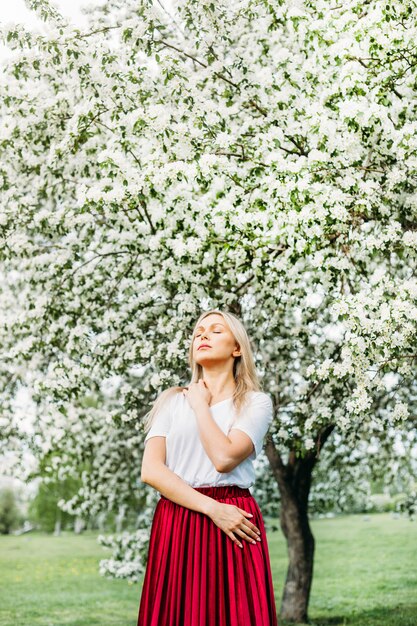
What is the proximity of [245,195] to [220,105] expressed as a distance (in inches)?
40.0

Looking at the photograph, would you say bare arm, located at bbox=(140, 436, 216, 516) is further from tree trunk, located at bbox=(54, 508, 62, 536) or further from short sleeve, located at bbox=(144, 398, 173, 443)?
tree trunk, located at bbox=(54, 508, 62, 536)

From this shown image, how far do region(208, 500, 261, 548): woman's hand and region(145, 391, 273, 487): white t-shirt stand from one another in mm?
149

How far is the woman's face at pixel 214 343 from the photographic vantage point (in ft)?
13.3

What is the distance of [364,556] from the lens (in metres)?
24.1

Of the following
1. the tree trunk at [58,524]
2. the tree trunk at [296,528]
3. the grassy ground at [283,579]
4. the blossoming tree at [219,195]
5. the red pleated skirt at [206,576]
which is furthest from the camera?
the tree trunk at [58,524]

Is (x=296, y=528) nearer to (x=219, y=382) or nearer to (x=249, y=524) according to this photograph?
(x=219, y=382)

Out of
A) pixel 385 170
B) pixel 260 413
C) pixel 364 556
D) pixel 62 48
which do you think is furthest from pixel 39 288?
pixel 364 556

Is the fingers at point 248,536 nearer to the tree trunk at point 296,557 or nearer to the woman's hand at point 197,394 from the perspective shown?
the woman's hand at point 197,394

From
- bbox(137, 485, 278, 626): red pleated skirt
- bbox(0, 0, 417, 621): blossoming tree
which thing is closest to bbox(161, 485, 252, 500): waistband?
bbox(137, 485, 278, 626): red pleated skirt

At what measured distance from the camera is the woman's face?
4055 mm

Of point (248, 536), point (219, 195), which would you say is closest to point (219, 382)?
point (248, 536)

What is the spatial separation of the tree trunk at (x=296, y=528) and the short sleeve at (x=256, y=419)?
807 centimetres

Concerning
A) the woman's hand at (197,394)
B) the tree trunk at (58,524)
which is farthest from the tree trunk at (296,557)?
the tree trunk at (58,524)

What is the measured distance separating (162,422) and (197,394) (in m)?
0.22
